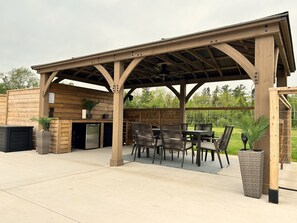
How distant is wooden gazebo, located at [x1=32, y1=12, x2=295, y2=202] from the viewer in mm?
3176

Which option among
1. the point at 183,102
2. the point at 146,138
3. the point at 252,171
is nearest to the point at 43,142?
the point at 146,138

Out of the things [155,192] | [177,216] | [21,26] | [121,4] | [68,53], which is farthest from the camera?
[68,53]

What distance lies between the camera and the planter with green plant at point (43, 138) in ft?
19.5

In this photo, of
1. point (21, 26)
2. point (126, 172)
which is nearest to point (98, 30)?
point (21, 26)

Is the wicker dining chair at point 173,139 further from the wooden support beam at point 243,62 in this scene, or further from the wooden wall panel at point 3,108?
the wooden wall panel at point 3,108

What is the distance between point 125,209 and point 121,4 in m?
9.23

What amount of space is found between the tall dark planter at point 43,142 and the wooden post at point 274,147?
18.5ft

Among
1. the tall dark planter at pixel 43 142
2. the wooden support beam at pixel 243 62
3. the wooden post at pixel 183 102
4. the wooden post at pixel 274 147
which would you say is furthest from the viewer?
the wooden post at pixel 183 102

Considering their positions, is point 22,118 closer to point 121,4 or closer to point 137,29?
point 121,4

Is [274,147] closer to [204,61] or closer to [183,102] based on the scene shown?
[204,61]

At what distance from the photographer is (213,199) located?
9.18 ft

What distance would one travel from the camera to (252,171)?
2904mm

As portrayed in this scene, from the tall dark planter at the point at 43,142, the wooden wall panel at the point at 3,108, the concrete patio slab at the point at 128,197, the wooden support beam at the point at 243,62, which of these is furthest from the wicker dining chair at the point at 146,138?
the wooden wall panel at the point at 3,108

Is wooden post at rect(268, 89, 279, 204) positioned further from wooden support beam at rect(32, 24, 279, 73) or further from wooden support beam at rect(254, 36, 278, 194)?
wooden support beam at rect(32, 24, 279, 73)
